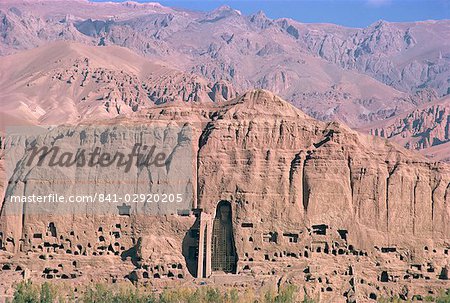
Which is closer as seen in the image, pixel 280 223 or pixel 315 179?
pixel 280 223

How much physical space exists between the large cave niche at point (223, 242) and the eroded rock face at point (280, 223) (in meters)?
0.21

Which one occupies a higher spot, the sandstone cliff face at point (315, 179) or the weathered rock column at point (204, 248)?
the sandstone cliff face at point (315, 179)

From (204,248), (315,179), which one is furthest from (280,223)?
(204,248)

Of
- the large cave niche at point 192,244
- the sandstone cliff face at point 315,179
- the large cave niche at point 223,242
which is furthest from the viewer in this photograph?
the sandstone cliff face at point 315,179

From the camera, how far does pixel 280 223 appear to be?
102188 mm

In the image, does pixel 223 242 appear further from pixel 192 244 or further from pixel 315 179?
pixel 315 179

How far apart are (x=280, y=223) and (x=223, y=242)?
4.90m

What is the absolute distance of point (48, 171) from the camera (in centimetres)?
10631

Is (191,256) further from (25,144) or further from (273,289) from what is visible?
(25,144)

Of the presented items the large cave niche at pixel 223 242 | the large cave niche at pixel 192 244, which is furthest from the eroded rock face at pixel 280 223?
the large cave niche at pixel 223 242

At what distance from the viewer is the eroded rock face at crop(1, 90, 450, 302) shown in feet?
330

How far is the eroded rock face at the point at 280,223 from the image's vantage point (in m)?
101

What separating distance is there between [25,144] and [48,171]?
4289 mm

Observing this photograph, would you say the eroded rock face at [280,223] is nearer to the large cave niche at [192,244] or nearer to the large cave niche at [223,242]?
the large cave niche at [192,244]
